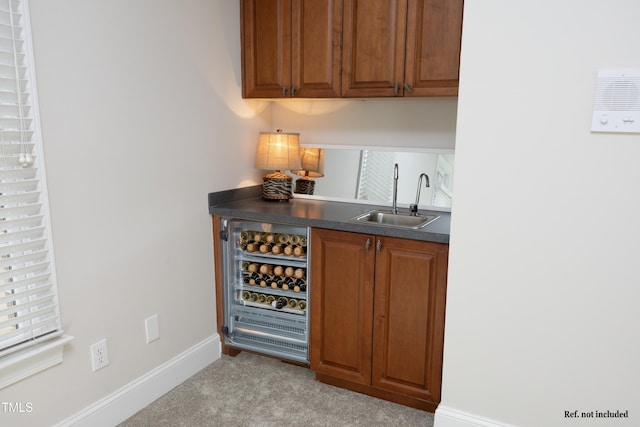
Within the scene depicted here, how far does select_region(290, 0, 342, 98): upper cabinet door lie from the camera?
2500 millimetres

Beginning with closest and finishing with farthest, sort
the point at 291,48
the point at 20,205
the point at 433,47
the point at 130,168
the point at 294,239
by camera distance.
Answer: the point at 20,205 < the point at 130,168 < the point at 433,47 < the point at 294,239 < the point at 291,48

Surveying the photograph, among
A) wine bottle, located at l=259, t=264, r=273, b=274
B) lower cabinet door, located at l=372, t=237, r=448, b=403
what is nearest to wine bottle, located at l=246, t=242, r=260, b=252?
wine bottle, located at l=259, t=264, r=273, b=274

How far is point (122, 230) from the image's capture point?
214 cm

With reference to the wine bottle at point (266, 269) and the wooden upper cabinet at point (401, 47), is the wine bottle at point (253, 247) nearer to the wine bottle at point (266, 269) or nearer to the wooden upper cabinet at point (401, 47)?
the wine bottle at point (266, 269)

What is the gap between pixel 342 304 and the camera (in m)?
2.39

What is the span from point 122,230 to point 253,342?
3.33 ft

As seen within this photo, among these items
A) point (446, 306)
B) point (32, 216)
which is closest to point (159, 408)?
point (32, 216)

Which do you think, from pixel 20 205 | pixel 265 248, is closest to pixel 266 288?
pixel 265 248

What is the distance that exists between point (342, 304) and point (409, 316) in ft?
1.16

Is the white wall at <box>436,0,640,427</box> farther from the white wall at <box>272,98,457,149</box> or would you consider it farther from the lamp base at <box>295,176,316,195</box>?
the lamp base at <box>295,176,316,195</box>

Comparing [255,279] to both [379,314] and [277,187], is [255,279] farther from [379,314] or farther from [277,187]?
[379,314]

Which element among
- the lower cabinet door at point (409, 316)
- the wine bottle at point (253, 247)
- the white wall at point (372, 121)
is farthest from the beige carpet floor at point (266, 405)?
the white wall at point (372, 121)

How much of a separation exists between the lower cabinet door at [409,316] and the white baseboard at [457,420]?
6.6 inches

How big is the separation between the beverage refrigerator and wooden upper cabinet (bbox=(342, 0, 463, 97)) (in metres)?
0.86
